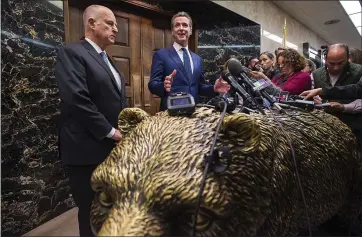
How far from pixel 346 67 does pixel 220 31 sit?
2.33 metres

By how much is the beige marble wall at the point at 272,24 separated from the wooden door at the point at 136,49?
102cm

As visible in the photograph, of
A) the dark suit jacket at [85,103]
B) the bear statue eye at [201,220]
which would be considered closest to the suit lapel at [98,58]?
the dark suit jacket at [85,103]

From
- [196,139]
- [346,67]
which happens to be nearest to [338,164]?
[196,139]

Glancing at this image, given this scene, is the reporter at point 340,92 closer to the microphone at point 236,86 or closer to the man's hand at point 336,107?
the man's hand at point 336,107

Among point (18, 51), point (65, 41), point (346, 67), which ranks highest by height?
point (65, 41)

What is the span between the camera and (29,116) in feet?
8.39

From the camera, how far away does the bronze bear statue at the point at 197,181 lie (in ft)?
2.34

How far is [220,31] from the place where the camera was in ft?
14.1

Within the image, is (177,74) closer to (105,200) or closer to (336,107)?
(336,107)

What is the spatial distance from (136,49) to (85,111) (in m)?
2.30

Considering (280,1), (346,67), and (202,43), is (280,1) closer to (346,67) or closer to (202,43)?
(202,43)

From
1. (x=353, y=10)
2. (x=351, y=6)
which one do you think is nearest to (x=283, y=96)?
(x=351, y=6)

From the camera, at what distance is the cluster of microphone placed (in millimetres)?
1302

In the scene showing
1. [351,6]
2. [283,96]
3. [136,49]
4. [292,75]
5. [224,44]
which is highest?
[351,6]
